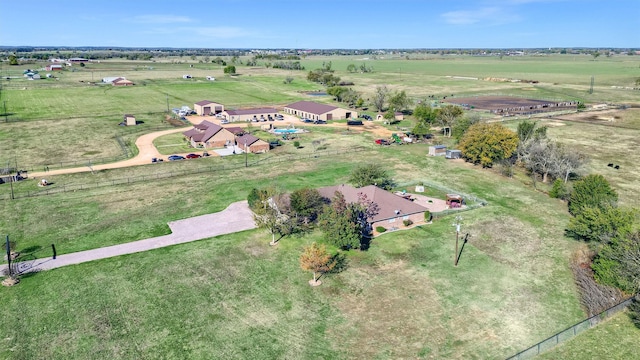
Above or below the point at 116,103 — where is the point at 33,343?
below

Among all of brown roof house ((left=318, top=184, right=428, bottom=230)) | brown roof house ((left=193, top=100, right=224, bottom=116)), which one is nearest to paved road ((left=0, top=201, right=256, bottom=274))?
brown roof house ((left=318, top=184, right=428, bottom=230))

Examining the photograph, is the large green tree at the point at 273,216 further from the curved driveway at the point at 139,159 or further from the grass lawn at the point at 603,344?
the curved driveway at the point at 139,159

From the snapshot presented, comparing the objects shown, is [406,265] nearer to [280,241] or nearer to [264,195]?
[280,241]

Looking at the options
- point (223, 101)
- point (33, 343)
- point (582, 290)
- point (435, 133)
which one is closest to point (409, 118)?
point (435, 133)

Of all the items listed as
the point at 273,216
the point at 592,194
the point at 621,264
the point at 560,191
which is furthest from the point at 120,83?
A: the point at 621,264

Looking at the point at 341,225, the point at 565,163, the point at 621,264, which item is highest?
the point at 565,163

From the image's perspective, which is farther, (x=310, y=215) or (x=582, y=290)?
(x=310, y=215)

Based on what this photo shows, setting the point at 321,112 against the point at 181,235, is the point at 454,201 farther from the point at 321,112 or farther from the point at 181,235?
the point at 321,112
